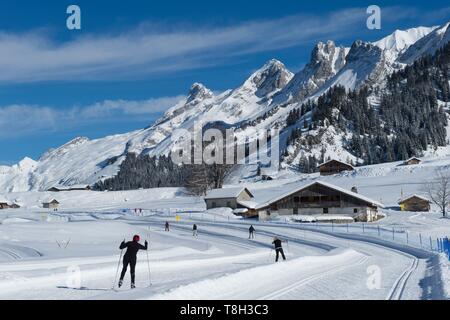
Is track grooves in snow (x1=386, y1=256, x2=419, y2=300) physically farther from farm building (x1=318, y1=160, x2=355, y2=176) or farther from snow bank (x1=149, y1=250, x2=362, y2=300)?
farm building (x1=318, y1=160, x2=355, y2=176)

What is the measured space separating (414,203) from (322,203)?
19.2 m

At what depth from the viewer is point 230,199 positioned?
95562 millimetres

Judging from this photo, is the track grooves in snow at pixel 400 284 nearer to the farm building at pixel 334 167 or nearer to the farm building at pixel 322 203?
the farm building at pixel 322 203

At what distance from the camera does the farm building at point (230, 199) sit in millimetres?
94625

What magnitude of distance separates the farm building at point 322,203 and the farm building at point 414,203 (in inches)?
463

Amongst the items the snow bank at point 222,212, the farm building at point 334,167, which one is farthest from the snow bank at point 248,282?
the farm building at point 334,167

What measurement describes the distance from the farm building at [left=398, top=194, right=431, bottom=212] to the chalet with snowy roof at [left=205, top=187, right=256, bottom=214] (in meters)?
23.7

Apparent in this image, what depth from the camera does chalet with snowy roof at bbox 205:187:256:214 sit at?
310 feet

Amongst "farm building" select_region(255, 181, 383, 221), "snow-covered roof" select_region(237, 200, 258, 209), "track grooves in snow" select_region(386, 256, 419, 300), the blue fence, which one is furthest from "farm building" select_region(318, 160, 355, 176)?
"track grooves in snow" select_region(386, 256, 419, 300)
